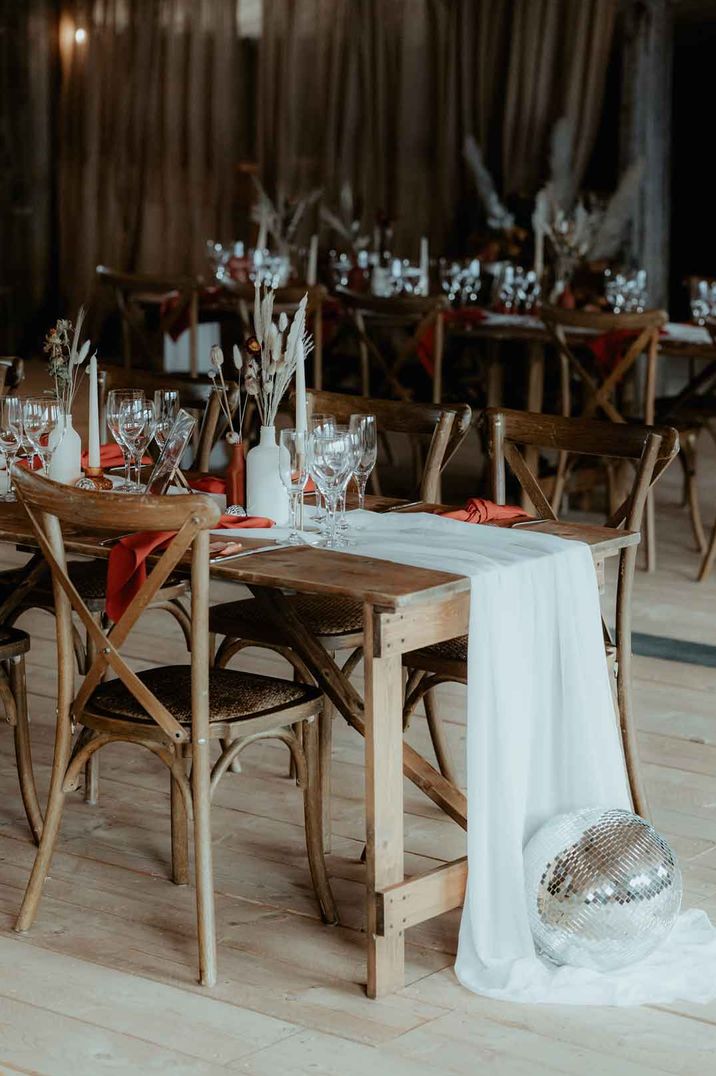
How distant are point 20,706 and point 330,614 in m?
0.68

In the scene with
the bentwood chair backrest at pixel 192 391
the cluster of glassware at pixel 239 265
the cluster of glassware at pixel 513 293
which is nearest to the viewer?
the bentwood chair backrest at pixel 192 391

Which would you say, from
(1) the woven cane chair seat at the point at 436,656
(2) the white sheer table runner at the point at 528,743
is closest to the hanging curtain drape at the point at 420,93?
(1) the woven cane chair seat at the point at 436,656

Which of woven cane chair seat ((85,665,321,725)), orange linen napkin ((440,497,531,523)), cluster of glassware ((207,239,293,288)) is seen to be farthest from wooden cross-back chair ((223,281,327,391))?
woven cane chair seat ((85,665,321,725))

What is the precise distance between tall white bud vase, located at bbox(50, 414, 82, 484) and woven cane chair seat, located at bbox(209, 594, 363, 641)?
42 centimetres

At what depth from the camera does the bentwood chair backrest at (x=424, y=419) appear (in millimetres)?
3566

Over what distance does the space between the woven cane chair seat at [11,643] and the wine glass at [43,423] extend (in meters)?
0.36

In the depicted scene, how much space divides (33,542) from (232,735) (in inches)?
23.4

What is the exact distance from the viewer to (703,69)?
37.7 feet

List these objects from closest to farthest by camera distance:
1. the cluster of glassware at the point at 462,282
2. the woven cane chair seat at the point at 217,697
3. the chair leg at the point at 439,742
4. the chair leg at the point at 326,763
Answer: the woven cane chair seat at the point at 217,697 < the chair leg at the point at 326,763 < the chair leg at the point at 439,742 < the cluster of glassware at the point at 462,282

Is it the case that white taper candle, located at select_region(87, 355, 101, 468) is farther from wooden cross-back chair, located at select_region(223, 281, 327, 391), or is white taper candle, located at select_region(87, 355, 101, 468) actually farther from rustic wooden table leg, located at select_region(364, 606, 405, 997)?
wooden cross-back chair, located at select_region(223, 281, 327, 391)

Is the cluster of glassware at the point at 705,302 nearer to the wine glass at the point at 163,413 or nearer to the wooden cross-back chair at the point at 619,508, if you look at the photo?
the wooden cross-back chair at the point at 619,508

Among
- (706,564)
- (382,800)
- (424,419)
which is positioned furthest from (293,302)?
(382,800)

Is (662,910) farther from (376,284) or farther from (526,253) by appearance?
(526,253)

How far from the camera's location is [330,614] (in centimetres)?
340
